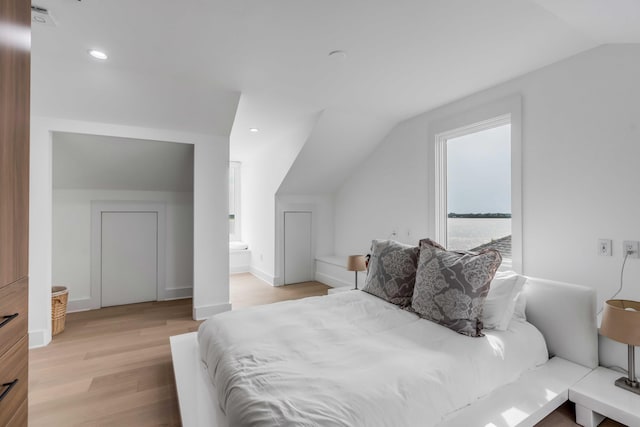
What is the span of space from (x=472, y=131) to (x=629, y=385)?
90.8 inches

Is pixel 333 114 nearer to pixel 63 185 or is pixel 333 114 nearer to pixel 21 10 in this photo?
pixel 21 10

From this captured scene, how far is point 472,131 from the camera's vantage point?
3.11 metres

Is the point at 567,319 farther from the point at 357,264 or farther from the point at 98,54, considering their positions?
the point at 98,54

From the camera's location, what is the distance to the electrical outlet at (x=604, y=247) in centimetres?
211

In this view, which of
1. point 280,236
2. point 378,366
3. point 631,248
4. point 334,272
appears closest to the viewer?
point 378,366

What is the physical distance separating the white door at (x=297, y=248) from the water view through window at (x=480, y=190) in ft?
7.96

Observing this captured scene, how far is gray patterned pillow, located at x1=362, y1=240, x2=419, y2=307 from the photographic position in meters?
2.25

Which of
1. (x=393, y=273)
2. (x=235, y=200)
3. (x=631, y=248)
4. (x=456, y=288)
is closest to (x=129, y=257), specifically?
(x=235, y=200)

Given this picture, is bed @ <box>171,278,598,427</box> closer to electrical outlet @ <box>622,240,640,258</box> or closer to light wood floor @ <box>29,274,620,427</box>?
light wood floor @ <box>29,274,620,427</box>

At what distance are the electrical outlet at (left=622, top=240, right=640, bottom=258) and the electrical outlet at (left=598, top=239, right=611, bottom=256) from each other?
0.08 m

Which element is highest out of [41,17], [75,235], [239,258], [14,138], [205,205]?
[41,17]

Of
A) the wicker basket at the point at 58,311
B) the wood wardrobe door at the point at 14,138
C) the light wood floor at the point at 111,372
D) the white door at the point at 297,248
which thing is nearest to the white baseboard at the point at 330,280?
the white door at the point at 297,248

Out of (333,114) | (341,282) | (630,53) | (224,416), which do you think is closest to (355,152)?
(333,114)

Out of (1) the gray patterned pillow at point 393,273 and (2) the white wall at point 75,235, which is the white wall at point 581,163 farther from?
(2) the white wall at point 75,235
